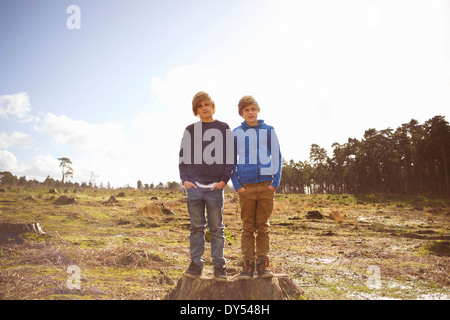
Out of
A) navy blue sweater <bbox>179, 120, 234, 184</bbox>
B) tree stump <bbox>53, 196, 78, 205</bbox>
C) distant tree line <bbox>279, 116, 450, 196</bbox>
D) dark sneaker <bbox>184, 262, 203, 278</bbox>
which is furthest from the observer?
distant tree line <bbox>279, 116, 450, 196</bbox>

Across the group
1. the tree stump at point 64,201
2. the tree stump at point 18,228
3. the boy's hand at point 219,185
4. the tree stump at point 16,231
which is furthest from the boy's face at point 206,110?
the tree stump at point 64,201

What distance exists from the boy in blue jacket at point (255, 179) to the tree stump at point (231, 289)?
0.38ft

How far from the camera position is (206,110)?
12.2 feet

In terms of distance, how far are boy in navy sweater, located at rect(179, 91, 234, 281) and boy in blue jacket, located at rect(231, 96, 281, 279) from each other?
0.23m

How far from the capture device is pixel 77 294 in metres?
3.74

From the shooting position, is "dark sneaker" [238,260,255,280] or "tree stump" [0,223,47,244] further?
"tree stump" [0,223,47,244]

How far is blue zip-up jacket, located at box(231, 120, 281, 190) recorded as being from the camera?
12.0 feet

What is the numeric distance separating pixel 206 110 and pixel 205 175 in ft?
3.08

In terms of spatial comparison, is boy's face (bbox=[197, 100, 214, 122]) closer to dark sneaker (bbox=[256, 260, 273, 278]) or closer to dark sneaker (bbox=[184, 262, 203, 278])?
dark sneaker (bbox=[184, 262, 203, 278])

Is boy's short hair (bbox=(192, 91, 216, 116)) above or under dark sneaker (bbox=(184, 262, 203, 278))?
above

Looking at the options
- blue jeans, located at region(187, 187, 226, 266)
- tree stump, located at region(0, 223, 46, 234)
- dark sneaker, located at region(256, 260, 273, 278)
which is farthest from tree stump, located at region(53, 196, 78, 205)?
dark sneaker, located at region(256, 260, 273, 278)

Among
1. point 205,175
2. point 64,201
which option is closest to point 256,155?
point 205,175
